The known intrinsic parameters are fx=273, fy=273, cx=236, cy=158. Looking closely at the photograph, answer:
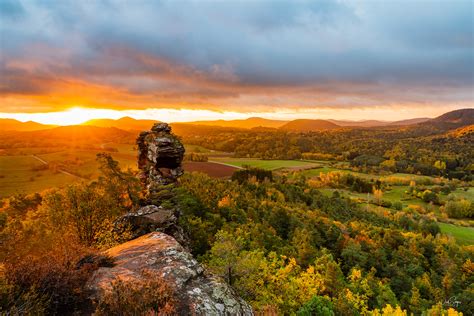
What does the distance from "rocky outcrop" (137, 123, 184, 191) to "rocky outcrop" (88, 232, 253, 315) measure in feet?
66.0

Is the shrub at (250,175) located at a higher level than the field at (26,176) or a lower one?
lower

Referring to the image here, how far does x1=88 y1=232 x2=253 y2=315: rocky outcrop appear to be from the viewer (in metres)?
8.15

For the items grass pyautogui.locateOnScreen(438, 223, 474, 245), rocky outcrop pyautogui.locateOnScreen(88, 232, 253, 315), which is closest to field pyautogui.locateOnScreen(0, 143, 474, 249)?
grass pyautogui.locateOnScreen(438, 223, 474, 245)

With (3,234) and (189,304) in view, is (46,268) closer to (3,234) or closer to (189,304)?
(189,304)

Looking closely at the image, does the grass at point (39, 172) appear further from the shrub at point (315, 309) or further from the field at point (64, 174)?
the shrub at point (315, 309)

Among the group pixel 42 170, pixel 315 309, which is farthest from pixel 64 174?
pixel 315 309

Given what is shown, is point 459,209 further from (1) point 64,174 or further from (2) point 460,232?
(1) point 64,174

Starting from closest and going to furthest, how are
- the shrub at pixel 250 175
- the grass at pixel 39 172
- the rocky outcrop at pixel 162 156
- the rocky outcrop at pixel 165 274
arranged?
the rocky outcrop at pixel 165 274 < the rocky outcrop at pixel 162 156 < the grass at pixel 39 172 < the shrub at pixel 250 175

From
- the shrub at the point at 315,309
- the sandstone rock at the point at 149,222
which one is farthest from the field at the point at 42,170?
the shrub at the point at 315,309

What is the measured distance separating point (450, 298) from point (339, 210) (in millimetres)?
61885

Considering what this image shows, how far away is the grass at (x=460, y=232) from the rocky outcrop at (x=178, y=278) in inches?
4637

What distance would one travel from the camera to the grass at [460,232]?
95500 millimetres

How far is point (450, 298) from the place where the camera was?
2051 inches

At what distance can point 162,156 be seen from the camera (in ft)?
104
